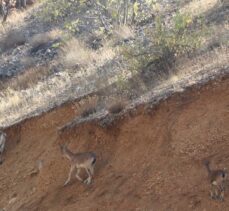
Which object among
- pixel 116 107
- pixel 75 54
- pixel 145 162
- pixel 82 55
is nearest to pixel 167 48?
pixel 116 107

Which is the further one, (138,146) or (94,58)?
(94,58)

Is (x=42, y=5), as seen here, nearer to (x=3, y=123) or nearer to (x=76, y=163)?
(x=3, y=123)

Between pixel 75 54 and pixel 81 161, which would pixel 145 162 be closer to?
pixel 81 161

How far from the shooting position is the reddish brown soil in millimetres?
9281

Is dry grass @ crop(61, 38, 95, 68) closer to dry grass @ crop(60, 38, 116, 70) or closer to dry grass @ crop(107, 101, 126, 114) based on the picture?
dry grass @ crop(60, 38, 116, 70)

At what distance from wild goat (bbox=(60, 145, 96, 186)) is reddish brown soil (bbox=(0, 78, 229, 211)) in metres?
0.13

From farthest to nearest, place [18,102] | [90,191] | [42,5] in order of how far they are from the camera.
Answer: [42,5] < [18,102] < [90,191]

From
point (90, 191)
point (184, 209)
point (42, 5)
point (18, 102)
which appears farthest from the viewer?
point (42, 5)

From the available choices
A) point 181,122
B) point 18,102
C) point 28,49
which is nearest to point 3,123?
point 18,102

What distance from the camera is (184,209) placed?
8836 millimetres

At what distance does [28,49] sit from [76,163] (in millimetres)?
13837

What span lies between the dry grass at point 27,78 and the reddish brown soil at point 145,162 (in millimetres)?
7201

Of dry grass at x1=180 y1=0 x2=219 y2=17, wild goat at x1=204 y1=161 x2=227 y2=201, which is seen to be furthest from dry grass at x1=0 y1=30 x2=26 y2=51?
wild goat at x1=204 y1=161 x2=227 y2=201

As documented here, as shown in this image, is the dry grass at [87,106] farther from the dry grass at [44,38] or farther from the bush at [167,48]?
the dry grass at [44,38]
